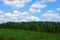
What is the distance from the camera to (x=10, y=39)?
25.7 m

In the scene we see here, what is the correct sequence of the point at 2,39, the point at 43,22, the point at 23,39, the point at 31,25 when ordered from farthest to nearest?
the point at 43,22 < the point at 31,25 < the point at 23,39 < the point at 2,39

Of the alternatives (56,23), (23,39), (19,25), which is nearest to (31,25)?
(19,25)

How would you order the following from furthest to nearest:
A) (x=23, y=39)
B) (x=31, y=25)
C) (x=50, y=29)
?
(x=31, y=25)
(x=50, y=29)
(x=23, y=39)

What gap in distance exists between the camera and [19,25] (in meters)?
54.7

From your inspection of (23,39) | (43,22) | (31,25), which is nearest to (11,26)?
(31,25)

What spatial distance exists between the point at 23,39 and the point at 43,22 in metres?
30.1

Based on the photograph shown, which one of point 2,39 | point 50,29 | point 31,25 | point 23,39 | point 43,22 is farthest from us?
point 43,22

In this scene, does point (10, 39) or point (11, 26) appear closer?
point (10, 39)

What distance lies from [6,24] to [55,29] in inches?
701

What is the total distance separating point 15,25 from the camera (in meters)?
55.1

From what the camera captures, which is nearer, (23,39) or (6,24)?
(23,39)

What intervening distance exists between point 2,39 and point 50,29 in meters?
24.2

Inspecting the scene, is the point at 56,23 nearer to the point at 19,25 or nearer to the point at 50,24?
the point at 50,24

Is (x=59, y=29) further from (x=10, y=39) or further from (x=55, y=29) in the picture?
(x=10, y=39)
